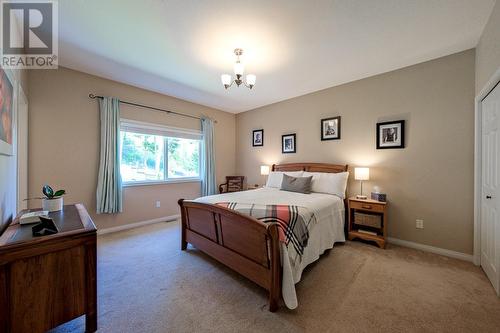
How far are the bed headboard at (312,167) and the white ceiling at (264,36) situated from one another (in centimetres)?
153

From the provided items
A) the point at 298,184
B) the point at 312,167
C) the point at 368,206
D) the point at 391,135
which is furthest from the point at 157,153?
the point at 391,135

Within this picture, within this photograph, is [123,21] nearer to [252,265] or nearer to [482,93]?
[252,265]

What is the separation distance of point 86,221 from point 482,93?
4.15 meters

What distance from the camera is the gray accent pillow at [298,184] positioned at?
3.40 metres

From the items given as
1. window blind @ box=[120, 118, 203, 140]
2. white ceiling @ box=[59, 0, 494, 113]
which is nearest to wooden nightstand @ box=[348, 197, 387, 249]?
white ceiling @ box=[59, 0, 494, 113]

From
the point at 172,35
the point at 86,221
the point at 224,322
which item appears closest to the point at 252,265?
the point at 224,322

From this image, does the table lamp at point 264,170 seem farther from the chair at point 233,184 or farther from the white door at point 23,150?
the white door at point 23,150

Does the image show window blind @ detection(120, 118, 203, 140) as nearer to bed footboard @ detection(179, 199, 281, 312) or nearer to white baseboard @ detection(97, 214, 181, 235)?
white baseboard @ detection(97, 214, 181, 235)

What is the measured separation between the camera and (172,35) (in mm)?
2256

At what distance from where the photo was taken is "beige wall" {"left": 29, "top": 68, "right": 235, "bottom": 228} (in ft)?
9.27

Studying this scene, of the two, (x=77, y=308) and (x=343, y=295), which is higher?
(x=77, y=308)

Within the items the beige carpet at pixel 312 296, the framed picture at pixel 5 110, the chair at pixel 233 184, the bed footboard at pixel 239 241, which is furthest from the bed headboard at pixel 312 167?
the framed picture at pixel 5 110

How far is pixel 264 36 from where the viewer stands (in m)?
2.26

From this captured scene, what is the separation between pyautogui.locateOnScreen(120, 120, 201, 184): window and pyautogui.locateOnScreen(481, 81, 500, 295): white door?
181 inches
